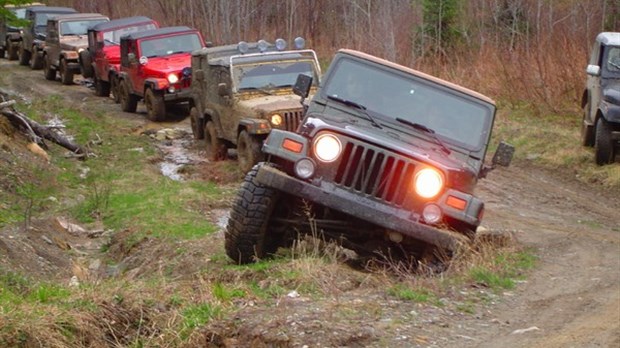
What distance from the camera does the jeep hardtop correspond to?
26.2 m

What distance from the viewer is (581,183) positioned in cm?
1374

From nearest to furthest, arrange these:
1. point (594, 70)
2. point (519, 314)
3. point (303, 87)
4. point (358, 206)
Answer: point (519, 314), point (358, 206), point (303, 87), point (594, 70)

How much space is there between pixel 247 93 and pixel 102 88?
36.5 feet

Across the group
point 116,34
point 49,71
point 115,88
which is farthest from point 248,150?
point 49,71

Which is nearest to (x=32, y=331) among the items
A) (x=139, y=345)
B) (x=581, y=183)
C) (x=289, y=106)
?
(x=139, y=345)

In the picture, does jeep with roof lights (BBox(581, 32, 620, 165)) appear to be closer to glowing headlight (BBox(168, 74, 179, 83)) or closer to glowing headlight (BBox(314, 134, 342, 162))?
glowing headlight (BBox(314, 134, 342, 162))

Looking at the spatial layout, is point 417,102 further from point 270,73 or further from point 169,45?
point 169,45

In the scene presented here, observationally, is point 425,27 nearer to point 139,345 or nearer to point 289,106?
point 289,106

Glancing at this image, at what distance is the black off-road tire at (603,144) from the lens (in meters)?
14.0

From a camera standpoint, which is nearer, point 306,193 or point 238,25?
point 306,193

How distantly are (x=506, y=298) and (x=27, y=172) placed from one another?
8.78m

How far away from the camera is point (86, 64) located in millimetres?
25141

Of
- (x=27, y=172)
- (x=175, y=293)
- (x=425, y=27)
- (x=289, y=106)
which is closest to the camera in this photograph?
(x=175, y=293)

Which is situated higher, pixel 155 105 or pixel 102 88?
pixel 155 105
